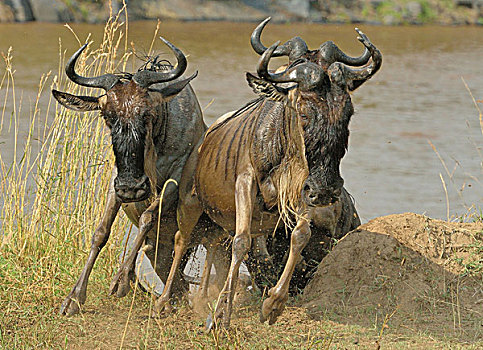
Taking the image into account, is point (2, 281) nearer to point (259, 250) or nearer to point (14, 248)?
point (14, 248)

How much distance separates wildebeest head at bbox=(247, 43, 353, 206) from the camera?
5.05 meters

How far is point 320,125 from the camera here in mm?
5043

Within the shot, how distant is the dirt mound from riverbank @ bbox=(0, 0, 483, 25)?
72.3 ft

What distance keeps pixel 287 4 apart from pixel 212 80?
16404mm

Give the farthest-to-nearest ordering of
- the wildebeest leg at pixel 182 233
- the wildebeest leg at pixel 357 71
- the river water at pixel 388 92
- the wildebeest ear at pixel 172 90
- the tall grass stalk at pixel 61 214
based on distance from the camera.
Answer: the river water at pixel 388 92 < the tall grass stalk at pixel 61 214 < the wildebeest leg at pixel 182 233 < the wildebeest ear at pixel 172 90 < the wildebeest leg at pixel 357 71

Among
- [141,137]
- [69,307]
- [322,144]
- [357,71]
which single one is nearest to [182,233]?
[69,307]

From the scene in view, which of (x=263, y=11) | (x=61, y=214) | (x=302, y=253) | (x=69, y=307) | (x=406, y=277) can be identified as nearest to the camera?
(x=69, y=307)

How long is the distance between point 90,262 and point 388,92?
42.8 feet

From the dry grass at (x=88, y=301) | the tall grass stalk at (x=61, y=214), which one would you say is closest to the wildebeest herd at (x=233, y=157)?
the dry grass at (x=88, y=301)

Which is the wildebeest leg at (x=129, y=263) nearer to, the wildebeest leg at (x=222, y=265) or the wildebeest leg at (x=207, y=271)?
the wildebeest leg at (x=207, y=271)

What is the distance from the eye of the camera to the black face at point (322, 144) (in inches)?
199

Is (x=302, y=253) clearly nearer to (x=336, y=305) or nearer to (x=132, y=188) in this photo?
(x=336, y=305)

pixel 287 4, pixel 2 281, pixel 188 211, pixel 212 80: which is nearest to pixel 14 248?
pixel 2 281

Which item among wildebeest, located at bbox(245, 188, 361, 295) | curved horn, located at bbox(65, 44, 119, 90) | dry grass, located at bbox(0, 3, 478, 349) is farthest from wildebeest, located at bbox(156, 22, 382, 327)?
curved horn, located at bbox(65, 44, 119, 90)
